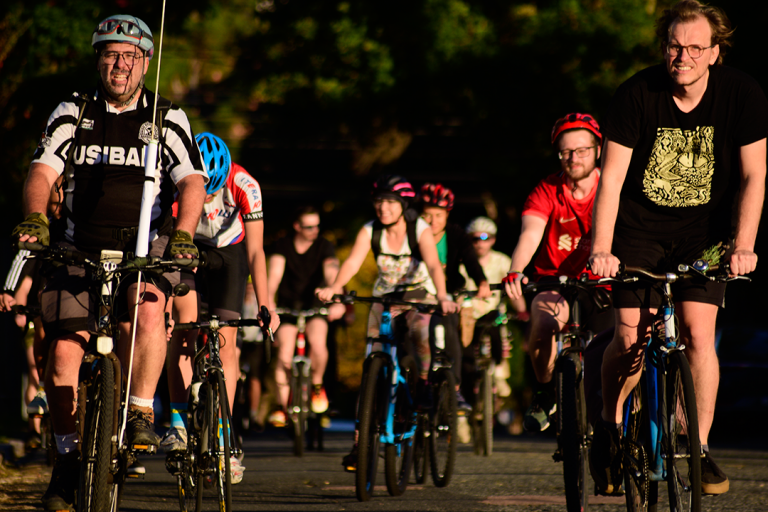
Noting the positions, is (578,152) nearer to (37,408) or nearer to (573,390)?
(573,390)

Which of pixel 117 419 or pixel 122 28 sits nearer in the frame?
pixel 117 419

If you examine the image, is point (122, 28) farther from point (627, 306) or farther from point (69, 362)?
point (627, 306)

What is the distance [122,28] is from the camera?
5387mm

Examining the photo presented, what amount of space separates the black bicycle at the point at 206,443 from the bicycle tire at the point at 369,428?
1.43 meters

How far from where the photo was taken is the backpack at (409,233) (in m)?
8.68

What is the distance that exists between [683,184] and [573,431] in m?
1.29

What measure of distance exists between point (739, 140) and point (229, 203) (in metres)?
3.21

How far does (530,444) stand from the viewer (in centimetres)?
1242

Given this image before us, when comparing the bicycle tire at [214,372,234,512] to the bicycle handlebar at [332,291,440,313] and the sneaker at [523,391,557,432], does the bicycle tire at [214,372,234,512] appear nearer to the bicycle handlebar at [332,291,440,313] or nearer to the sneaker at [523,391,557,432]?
the sneaker at [523,391,557,432]

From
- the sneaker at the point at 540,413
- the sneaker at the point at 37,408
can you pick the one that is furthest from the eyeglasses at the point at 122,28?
the sneaker at the point at 37,408

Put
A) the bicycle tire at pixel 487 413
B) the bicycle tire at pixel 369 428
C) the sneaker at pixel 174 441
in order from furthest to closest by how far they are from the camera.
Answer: the bicycle tire at pixel 487 413 → the bicycle tire at pixel 369 428 → the sneaker at pixel 174 441

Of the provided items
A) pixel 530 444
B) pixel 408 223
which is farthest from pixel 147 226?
pixel 530 444

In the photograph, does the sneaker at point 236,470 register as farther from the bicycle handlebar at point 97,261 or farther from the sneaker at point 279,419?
the sneaker at point 279,419

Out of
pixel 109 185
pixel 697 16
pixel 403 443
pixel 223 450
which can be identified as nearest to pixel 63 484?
pixel 223 450
